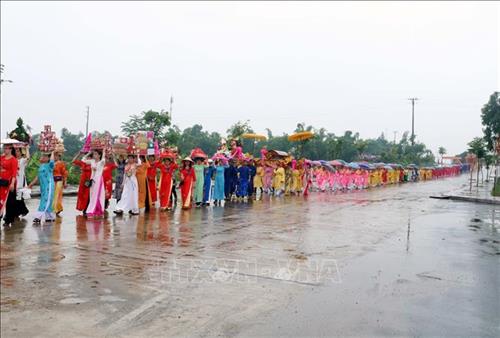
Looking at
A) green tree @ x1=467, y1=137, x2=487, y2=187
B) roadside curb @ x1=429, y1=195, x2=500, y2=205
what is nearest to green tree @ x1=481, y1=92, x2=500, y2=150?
green tree @ x1=467, y1=137, x2=487, y2=187

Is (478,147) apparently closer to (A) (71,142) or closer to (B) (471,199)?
(B) (471,199)

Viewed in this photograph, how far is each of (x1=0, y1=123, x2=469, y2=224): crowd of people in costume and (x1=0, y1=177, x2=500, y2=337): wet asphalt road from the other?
0.62 m

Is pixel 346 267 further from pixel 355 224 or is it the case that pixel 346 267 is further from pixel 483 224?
pixel 483 224

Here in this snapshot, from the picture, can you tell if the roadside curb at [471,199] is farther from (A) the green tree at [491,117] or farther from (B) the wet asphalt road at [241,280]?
(A) the green tree at [491,117]

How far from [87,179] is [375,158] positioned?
58.7 meters

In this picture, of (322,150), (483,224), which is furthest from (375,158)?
(483,224)

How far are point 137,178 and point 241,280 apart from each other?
7.85m

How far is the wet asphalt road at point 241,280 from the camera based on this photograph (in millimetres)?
4871

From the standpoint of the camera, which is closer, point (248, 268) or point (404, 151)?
point (248, 268)

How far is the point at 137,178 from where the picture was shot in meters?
13.7

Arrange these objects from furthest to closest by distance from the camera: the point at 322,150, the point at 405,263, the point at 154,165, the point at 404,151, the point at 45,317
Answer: the point at 404,151 → the point at 322,150 → the point at 154,165 → the point at 405,263 → the point at 45,317

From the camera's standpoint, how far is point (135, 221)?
11.8 metres

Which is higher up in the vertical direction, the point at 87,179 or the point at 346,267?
the point at 87,179

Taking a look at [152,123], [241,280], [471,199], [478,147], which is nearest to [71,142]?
[152,123]
